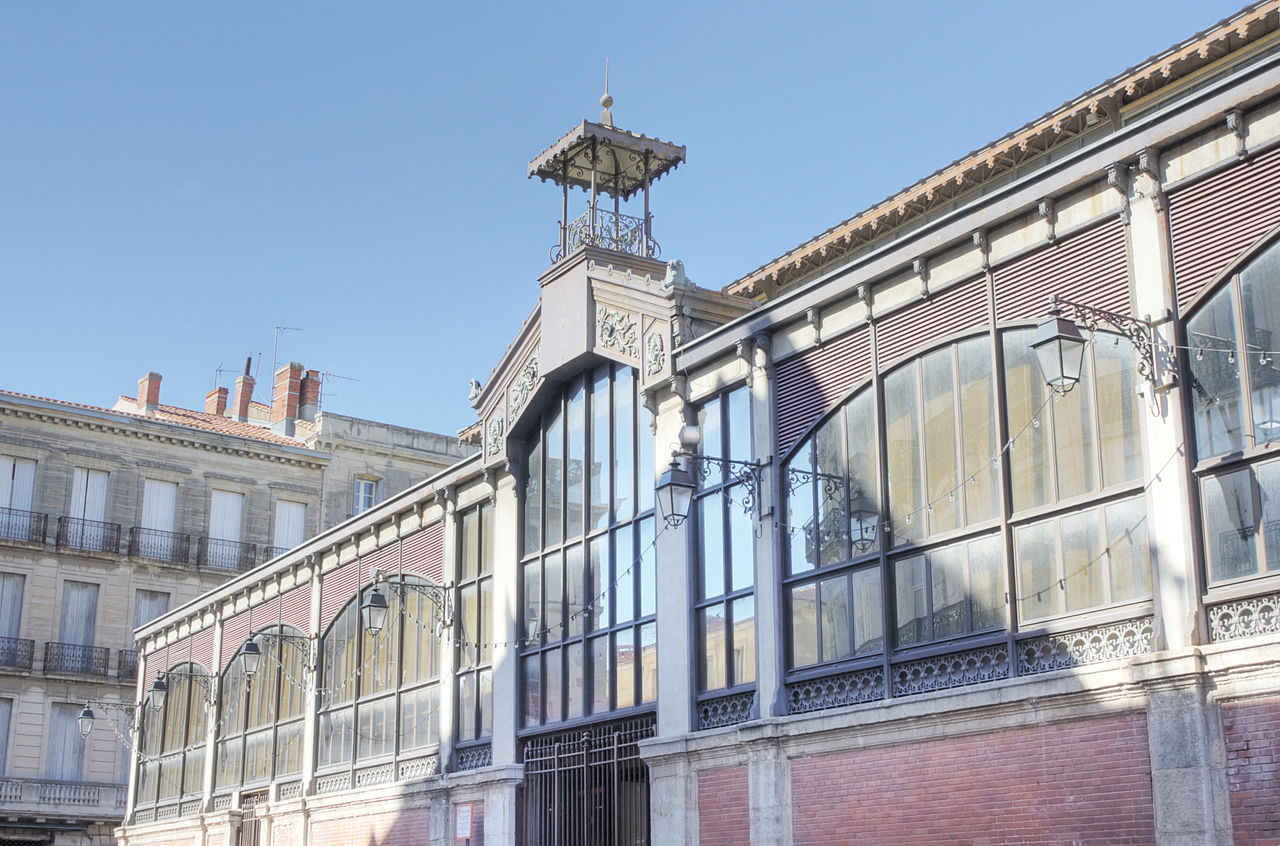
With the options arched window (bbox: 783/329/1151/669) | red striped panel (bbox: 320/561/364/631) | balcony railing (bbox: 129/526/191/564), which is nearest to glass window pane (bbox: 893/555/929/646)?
arched window (bbox: 783/329/1151/669)

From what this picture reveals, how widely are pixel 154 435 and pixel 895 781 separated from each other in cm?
3578

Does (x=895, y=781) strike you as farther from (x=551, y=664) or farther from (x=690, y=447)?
(x=551, y=664)

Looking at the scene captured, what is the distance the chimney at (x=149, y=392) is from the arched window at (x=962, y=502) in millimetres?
38719

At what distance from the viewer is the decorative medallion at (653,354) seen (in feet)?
67.4

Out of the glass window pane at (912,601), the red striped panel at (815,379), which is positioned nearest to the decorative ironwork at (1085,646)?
the glass window pane at (912,601)

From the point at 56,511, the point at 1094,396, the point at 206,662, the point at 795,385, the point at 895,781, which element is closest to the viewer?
the point at 1094,396

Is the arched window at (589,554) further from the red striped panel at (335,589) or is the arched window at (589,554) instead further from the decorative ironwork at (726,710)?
the red striped panel at (335,589)

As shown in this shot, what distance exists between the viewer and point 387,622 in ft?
88.8

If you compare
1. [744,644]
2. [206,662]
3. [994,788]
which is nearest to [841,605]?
[744,644]

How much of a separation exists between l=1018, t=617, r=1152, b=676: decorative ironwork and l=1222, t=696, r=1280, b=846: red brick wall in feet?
4.02

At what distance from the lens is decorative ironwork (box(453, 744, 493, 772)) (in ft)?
77.0

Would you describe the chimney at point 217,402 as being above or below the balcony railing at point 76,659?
above

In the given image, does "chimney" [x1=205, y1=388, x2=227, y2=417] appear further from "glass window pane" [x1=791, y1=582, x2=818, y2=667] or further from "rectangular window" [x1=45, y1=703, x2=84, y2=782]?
"glass window pane" [x1=791, y1=582, x2=818, y2=667]

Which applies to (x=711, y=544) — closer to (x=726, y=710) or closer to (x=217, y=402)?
(x=726, y=710)
